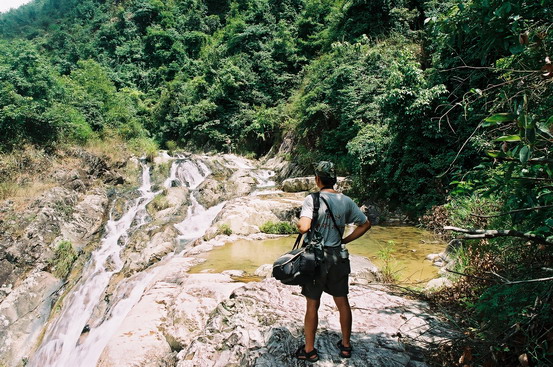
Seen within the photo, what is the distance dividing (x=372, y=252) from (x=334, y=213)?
5185mm

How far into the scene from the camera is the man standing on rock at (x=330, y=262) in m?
2.53

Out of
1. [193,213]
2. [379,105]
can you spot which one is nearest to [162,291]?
[193,213]

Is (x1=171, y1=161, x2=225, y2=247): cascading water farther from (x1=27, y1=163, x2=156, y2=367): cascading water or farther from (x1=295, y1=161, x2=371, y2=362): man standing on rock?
(x1=295, y1=161, x2=371, y2=362): man standing on rock

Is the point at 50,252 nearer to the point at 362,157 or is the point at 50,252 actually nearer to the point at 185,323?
the point at 185,323

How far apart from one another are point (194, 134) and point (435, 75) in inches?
753

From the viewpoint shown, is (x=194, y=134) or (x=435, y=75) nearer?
(x=435, y=75)

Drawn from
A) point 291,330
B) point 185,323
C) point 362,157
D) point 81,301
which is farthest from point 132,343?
point 362,157

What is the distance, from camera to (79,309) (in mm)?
7820

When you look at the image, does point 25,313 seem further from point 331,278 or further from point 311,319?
point 331,278

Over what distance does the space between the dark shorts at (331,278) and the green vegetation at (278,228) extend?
7.51m

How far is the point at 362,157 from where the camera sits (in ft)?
34.8

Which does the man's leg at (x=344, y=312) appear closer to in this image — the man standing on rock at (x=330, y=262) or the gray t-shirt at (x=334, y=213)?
the man standing on rock at (x=330, y=262)

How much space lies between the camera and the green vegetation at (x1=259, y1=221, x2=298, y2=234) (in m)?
10.1

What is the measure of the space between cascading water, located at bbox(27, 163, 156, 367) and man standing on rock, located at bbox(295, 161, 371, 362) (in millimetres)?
4901
